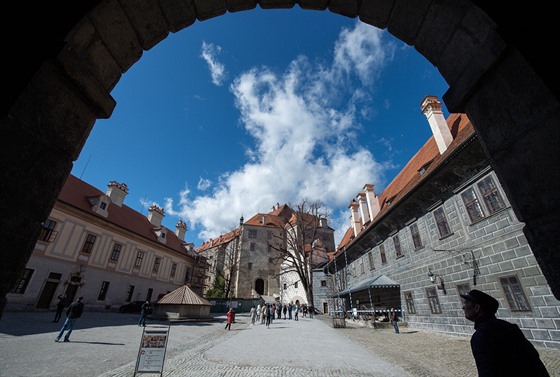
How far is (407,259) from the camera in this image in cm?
1459

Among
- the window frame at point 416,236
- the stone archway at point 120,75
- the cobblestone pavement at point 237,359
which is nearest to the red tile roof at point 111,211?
the cobblestone pavement at point 237,359

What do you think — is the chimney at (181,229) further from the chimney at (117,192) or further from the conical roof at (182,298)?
the conical roof at (182,298)

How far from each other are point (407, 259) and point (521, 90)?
1472cm

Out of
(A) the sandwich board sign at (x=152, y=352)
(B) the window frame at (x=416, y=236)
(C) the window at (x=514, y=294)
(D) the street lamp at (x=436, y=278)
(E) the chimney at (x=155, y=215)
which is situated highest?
(E) the chimney at (x=155, y=215)

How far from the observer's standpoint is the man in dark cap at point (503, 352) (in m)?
1.78

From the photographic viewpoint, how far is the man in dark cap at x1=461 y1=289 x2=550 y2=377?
1.78 meters

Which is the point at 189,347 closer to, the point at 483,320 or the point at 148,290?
the point at 483,320

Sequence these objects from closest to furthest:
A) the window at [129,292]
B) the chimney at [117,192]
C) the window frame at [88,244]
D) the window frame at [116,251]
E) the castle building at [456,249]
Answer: the castle building at [456,249] → the window frame at [88,244] → the window frame at [116,251] → the window at [129,292] → the chimney at [117,192]

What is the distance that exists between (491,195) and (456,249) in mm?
2803

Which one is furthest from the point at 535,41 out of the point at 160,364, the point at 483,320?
the point at 160,364

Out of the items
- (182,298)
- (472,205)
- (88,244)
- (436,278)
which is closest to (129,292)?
(88,244)

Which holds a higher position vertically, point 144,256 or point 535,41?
point 144,256

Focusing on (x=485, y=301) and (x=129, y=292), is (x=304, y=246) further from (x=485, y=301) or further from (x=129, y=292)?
(x=485, y=301)

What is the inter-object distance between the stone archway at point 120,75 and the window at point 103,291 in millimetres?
26588
